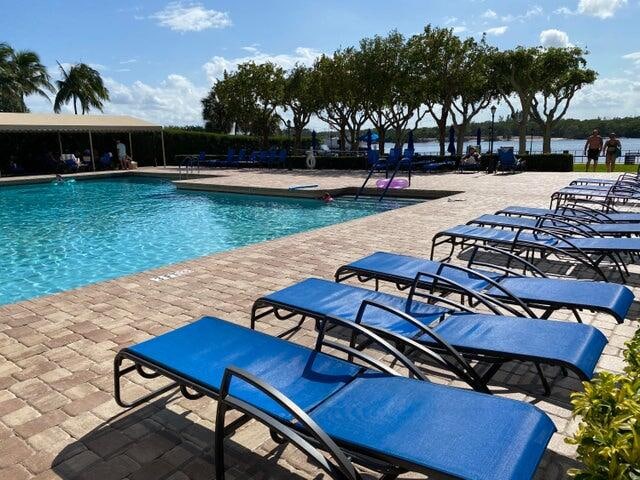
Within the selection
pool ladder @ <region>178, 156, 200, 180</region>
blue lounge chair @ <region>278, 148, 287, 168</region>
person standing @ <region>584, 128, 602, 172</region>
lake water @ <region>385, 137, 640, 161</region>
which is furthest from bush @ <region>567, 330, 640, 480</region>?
lake water @ <region>385, 137, 640, 161</region>

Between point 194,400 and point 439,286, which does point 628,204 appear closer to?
point 439,286

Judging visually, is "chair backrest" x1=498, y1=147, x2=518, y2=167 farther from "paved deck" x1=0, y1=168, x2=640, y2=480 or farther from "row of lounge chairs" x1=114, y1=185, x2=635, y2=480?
"row of lounge chairs" x1=114, y1=185, x2=635, y2=480

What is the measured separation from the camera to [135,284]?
210 inches

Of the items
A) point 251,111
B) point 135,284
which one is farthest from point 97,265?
point 251,111

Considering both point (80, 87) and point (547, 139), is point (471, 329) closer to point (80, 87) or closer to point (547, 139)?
point (547, 139)

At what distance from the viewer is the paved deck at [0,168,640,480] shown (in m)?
2.39

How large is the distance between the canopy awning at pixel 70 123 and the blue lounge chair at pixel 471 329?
21.7 metres

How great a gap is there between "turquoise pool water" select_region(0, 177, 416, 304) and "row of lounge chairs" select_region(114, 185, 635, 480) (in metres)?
5.33

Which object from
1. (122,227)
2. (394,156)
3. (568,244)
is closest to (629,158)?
(394,156)

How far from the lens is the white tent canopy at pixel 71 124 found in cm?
2056

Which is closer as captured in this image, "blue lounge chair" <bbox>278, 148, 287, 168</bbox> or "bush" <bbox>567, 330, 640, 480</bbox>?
"bush" <bbox>567, 330, 640, 480</bbox>

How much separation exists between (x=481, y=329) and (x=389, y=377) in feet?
2.99

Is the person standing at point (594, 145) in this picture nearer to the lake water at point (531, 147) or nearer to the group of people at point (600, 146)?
the group of people at point (600, 146)

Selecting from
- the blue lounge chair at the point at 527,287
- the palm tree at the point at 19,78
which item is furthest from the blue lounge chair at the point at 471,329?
the palm tree at the point at 19,78
